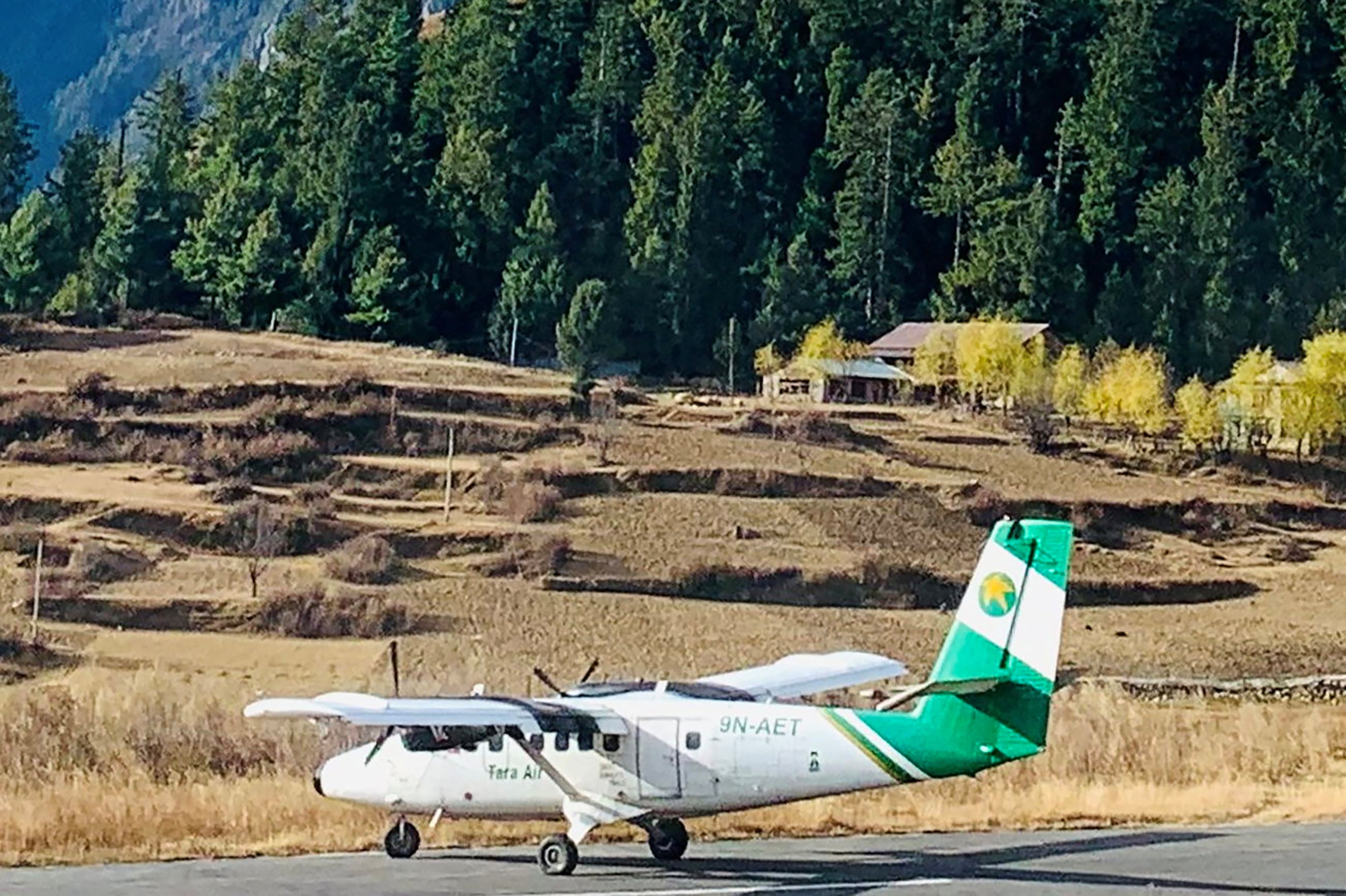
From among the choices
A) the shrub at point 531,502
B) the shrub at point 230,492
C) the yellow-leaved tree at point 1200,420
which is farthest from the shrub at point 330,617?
the yellow-leaved tree at point 1200,420

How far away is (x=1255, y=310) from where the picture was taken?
8875cm

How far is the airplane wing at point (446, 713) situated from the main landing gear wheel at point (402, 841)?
1327mm

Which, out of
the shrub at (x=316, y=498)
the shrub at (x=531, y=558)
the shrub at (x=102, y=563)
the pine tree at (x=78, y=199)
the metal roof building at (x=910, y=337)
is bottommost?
the shrub at (x=102, y=563)

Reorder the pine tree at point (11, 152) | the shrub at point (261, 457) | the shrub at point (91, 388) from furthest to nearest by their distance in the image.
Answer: the pine tree at point (11, 152), the shrub at point (91, 388), the shrub at point (261, 457)

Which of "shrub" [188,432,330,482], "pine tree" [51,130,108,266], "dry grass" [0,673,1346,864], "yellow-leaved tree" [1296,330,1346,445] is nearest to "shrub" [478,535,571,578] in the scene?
"shrub" [188,432,330,482]

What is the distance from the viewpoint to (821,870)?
56.1 ft

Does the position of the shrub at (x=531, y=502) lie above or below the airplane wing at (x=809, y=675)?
below

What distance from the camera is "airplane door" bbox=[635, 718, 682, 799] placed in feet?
55.1

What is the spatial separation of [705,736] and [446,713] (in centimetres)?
201

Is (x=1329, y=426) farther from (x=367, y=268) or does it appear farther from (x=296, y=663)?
(x=296, y=663)

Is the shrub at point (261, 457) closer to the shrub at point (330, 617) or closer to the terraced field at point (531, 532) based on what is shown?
the terraced field at point (531, 532)

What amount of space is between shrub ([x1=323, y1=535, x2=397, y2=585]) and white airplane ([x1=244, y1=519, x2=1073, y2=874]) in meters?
29.8

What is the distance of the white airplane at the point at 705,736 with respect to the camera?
16.3 meters

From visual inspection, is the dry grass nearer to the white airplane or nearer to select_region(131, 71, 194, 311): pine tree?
the white airplane
